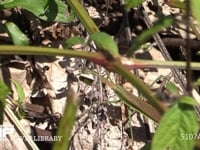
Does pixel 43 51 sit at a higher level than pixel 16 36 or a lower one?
higher

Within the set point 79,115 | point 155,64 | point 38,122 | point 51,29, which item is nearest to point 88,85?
point 79,115

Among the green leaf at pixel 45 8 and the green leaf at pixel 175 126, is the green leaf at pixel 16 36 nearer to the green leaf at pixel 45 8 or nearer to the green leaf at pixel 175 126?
the green leaf at pixel 45 8

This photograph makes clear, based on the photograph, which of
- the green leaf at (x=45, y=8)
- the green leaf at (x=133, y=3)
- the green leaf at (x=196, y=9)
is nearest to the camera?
the green leaf at (x=196, y=9)

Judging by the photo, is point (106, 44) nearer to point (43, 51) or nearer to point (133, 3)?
point (43, 51)

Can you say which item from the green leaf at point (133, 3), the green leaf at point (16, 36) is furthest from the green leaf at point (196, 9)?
the green leaf at point (16, 36)

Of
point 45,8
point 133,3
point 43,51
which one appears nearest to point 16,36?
point 45,8

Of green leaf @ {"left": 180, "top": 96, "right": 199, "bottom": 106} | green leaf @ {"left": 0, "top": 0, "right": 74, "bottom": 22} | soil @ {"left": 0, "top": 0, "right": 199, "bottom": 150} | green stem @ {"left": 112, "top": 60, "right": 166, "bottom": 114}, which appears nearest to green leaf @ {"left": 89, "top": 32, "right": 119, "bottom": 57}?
green stem @ {"left": 112, "top": 60, "right": 166, "bottom": 114}
